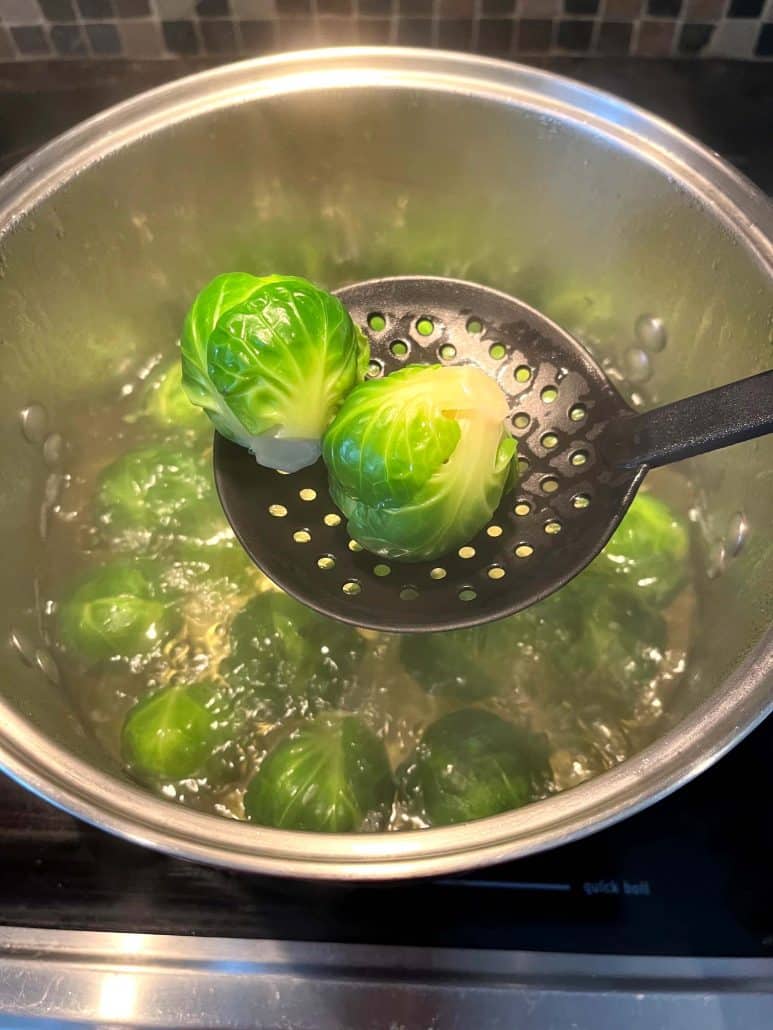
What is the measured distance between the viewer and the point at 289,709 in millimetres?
1419

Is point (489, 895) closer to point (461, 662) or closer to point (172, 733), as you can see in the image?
point (461, 662)

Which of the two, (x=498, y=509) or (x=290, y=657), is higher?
(x=498, y=509)

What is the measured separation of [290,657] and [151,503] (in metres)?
0.42

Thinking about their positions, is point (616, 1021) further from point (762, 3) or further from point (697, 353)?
point (762, 3)

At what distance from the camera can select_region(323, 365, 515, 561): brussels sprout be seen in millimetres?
1146

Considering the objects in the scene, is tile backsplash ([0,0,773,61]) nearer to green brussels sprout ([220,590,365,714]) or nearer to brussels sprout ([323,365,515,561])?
brussels sprout ([323,365,515,561])

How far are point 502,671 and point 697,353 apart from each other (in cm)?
68

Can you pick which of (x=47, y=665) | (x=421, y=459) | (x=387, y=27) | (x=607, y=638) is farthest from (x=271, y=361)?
(x=387, y=27)

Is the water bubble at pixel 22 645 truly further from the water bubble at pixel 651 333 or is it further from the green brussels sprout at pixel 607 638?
the water bubble at pixel 651 333

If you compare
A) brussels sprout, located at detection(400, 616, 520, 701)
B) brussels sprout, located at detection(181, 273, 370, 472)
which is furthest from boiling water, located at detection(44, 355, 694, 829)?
brussels sprout, located at detection(181, 273, 370, 472)

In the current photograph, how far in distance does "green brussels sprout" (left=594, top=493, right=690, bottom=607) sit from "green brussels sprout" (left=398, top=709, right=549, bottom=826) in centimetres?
36

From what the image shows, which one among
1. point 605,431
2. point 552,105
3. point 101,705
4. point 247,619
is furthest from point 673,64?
point 101,705

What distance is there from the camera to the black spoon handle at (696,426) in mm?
1028

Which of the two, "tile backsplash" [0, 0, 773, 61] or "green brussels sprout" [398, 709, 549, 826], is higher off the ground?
"tile backsplash" [0, 0, 773, 61]
